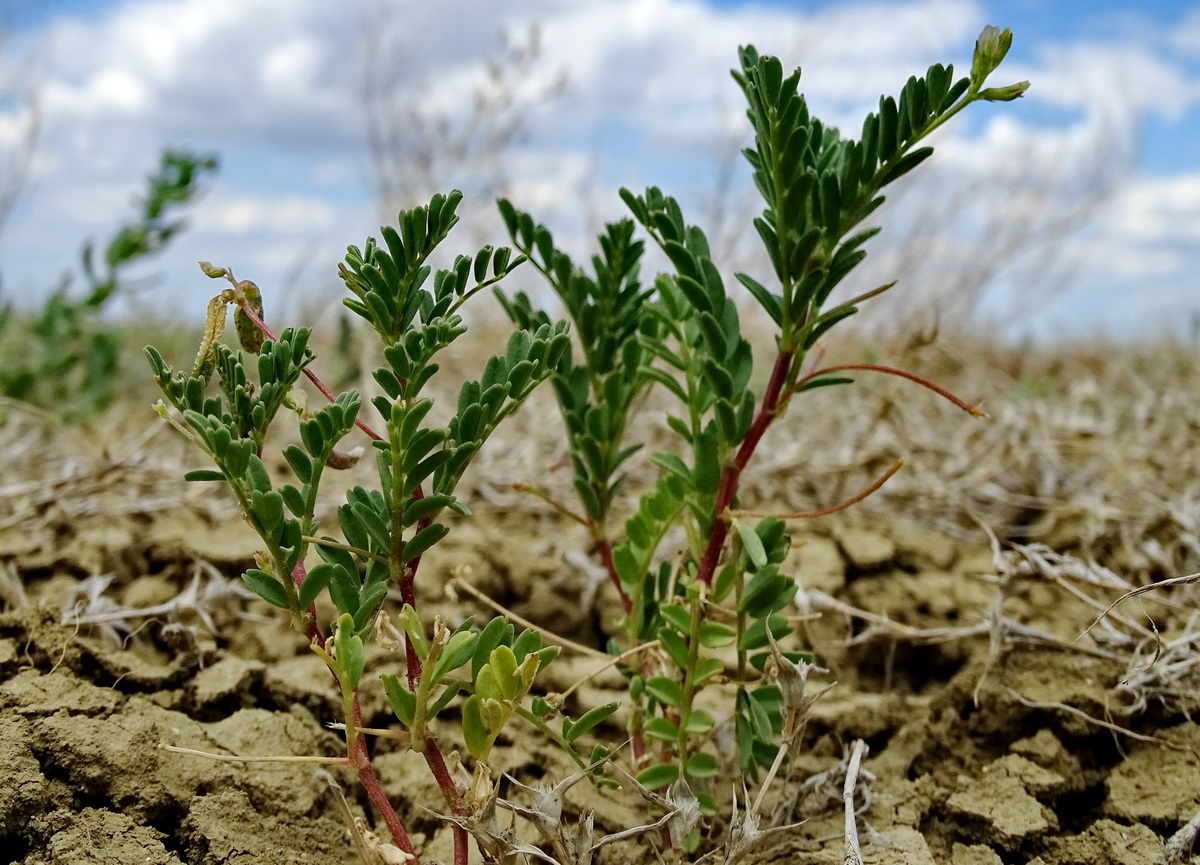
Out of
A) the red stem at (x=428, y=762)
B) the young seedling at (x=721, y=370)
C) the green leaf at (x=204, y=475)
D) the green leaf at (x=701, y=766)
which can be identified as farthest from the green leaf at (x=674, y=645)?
the green leaf at (x=204, y=475)

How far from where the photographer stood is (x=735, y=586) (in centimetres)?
154

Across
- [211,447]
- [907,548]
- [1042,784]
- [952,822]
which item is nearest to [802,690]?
[952,822]

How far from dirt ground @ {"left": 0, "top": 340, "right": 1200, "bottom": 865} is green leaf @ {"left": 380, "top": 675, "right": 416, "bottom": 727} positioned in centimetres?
20

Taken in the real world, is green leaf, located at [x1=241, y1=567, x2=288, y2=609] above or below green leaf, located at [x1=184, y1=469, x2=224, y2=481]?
below

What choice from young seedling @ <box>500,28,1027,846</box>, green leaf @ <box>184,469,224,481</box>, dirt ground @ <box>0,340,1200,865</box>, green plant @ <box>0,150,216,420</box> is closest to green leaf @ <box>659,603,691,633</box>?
young seedling @ <box>500,28,1027,846</box>

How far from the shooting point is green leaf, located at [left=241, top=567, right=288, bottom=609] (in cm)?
126

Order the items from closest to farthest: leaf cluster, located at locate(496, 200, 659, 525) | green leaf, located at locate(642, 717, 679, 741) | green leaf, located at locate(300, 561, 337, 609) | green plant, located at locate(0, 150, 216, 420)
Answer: green leaf, located at locate(300, 561, 337, 609)
green leaf, located at locate(642, 717, 679, 741)
leaf cluster, located at locate(496, 200, 659, 525)
green plant, located at locate(0, 150, 216, 420)

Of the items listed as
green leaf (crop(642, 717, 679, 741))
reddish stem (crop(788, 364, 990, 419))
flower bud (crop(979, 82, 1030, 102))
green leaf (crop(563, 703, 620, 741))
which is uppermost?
flower bud (crop(979, 82, 1030, 102))

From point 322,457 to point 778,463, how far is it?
202 centimetres

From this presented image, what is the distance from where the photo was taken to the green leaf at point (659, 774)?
4.97ft

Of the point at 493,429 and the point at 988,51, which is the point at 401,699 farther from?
the point at 988,51

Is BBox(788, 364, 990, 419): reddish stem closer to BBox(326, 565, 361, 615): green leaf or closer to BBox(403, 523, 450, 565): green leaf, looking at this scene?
BBox(403, 523, 450, 565): green leaf

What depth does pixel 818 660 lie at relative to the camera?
2.29 metres

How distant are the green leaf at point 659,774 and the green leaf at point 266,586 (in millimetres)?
572
